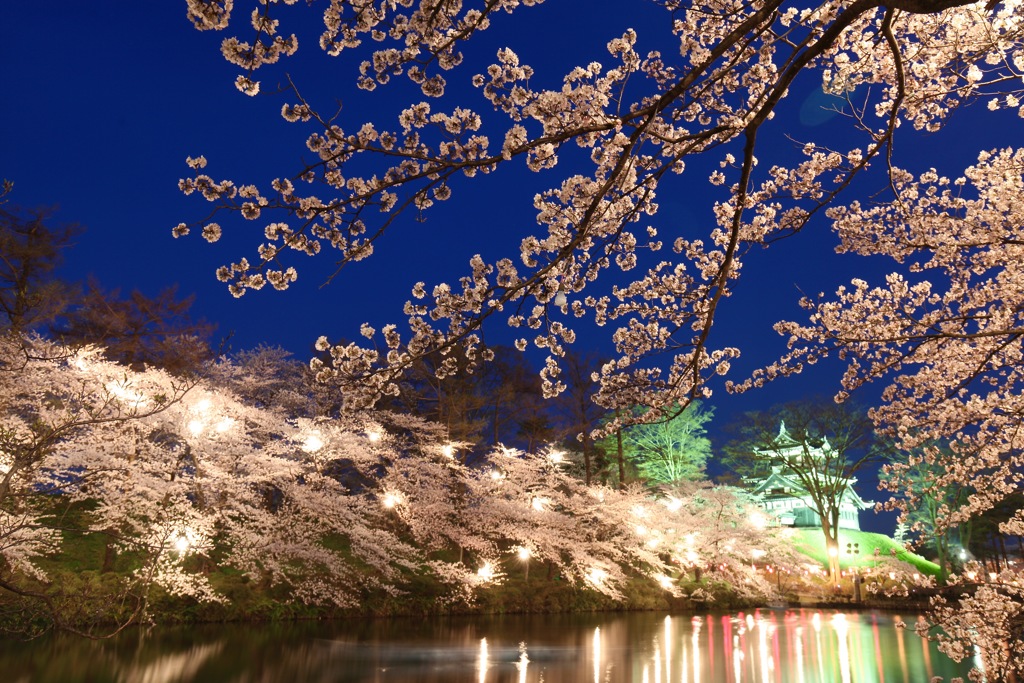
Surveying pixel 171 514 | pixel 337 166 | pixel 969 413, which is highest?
pixel 337 166

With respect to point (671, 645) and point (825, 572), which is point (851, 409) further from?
point (671, 645)

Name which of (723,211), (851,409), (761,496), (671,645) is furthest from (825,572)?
(723,211)

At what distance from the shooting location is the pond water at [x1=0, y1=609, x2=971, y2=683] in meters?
9.87

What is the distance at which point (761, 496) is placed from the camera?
35.4 m

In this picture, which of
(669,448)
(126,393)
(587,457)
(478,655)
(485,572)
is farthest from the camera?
(669,448)

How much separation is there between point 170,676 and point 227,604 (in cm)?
645

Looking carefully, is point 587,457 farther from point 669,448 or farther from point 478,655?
point 478,655

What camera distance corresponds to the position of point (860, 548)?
112ft

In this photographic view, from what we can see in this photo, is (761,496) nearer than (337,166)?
No

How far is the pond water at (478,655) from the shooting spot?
32.4 ft

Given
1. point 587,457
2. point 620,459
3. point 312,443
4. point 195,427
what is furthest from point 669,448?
point 195,427

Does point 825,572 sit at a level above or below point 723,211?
below

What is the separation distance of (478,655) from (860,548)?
30.6 meters

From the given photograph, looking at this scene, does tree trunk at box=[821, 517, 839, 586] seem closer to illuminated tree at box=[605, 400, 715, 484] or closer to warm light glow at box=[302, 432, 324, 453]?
illuminated tree at box=[605, 400, 715, 484]
